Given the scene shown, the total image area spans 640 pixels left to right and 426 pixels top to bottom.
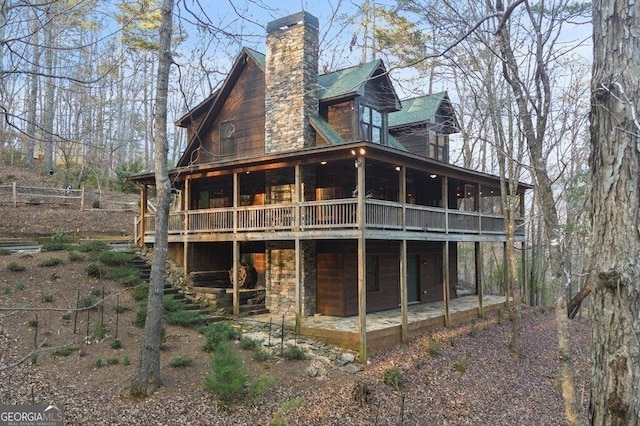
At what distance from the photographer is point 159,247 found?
922 cm

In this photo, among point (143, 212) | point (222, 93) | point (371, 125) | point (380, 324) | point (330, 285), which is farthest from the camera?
point (143, 212)

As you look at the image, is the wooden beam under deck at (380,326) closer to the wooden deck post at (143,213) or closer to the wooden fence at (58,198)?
the wooden deck post at (143,213)

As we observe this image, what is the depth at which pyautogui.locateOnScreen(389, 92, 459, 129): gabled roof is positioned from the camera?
20250 millimetres

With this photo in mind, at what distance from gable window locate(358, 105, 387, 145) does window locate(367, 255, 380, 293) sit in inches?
178

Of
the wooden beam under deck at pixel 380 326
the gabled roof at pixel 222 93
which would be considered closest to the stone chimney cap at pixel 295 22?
the gabled roof at pixel 222 93

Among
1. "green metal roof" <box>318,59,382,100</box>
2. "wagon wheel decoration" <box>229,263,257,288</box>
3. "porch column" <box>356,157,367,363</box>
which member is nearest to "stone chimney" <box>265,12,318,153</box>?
"green metal roof" <box>318,59,382,100</box>

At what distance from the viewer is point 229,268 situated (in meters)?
19.2

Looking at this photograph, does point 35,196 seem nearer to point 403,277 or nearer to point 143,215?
point 143,215

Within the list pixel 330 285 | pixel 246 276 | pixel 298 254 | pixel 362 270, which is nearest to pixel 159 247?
pixel 298 254

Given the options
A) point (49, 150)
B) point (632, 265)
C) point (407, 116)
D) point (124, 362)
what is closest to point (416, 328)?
point (124, 362)

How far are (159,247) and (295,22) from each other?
10978mm

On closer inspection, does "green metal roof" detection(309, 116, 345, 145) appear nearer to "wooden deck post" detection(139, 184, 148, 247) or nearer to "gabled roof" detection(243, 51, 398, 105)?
"gabled roof" detection(243, 51, 398, 105)

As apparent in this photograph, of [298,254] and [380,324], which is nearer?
[298,254]

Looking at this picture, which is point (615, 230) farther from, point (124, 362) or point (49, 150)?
point (49, 150)
